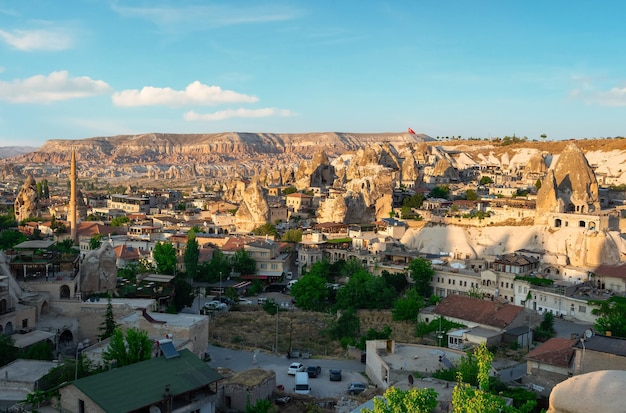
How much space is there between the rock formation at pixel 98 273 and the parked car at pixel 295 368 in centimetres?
1067

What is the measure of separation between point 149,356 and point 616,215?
36.4m

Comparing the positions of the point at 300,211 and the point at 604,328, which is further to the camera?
the point at 300,211

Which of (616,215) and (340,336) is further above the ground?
(616,215)

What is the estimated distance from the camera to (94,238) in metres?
44.2

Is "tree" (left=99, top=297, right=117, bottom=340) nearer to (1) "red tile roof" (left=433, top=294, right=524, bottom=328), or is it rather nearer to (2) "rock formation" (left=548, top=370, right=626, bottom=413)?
(1) "red tile roof" (left=433, top=294, right=524, bottom=328)

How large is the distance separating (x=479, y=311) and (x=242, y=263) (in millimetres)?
15355

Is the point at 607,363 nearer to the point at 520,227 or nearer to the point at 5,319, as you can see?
the point at 5,319

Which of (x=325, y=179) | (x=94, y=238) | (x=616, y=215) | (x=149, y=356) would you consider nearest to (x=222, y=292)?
(x=94, y=238)

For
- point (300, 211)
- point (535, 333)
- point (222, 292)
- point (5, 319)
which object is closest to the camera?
point (5, 319)

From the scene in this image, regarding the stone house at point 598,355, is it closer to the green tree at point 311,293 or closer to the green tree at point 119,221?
the green tree at point 311,293

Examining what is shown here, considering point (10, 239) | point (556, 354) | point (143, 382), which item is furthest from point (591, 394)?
point (10, 239)

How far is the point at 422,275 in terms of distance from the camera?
35.8 meters

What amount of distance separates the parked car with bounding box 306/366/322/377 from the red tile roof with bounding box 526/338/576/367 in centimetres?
651

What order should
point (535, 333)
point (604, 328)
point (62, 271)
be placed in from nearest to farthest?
point (604, 328)
point (535, 333)
point (62, 271)
